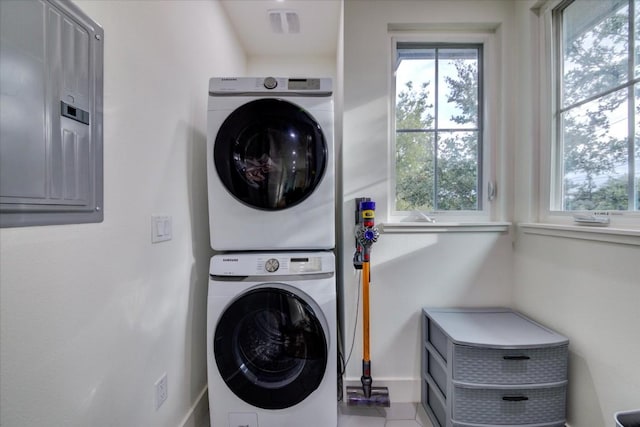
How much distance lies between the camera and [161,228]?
113cm

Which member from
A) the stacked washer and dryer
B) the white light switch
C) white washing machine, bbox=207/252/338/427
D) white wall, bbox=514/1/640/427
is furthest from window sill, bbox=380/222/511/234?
the white light switch

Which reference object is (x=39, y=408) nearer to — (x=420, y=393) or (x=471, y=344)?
(x=471, y=344)

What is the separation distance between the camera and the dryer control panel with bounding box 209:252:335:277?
52.1 inches

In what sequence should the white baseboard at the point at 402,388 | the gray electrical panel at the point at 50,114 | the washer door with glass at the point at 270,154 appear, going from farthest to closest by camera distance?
1. the white baseboard at the point at 402,388
2. the washer door with glass at the point at 270,154
3. the gray electrical panel at the point at 50,114

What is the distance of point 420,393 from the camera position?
1.64 m

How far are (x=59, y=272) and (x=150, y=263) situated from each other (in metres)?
0.38

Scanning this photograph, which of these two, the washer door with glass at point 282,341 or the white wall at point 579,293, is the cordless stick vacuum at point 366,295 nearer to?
the washer door with glass at point 282,341

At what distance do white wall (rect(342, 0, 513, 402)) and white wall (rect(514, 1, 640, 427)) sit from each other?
4.1 inches

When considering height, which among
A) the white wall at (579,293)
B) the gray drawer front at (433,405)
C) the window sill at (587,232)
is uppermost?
the window sill at (587,232)

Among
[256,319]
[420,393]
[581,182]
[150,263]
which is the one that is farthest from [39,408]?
[581,182]

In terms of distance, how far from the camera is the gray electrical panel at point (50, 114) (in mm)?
567

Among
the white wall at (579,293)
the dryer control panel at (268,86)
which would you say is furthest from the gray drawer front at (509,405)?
the dryer control panel at (268,86)

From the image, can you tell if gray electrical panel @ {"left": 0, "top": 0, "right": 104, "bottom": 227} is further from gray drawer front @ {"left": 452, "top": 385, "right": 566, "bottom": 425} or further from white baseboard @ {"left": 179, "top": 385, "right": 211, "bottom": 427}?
gray drawer front @ {"left": 452, "top": 385, "right": 566, "bottom": 425}

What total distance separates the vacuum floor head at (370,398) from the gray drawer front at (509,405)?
1.22ft
